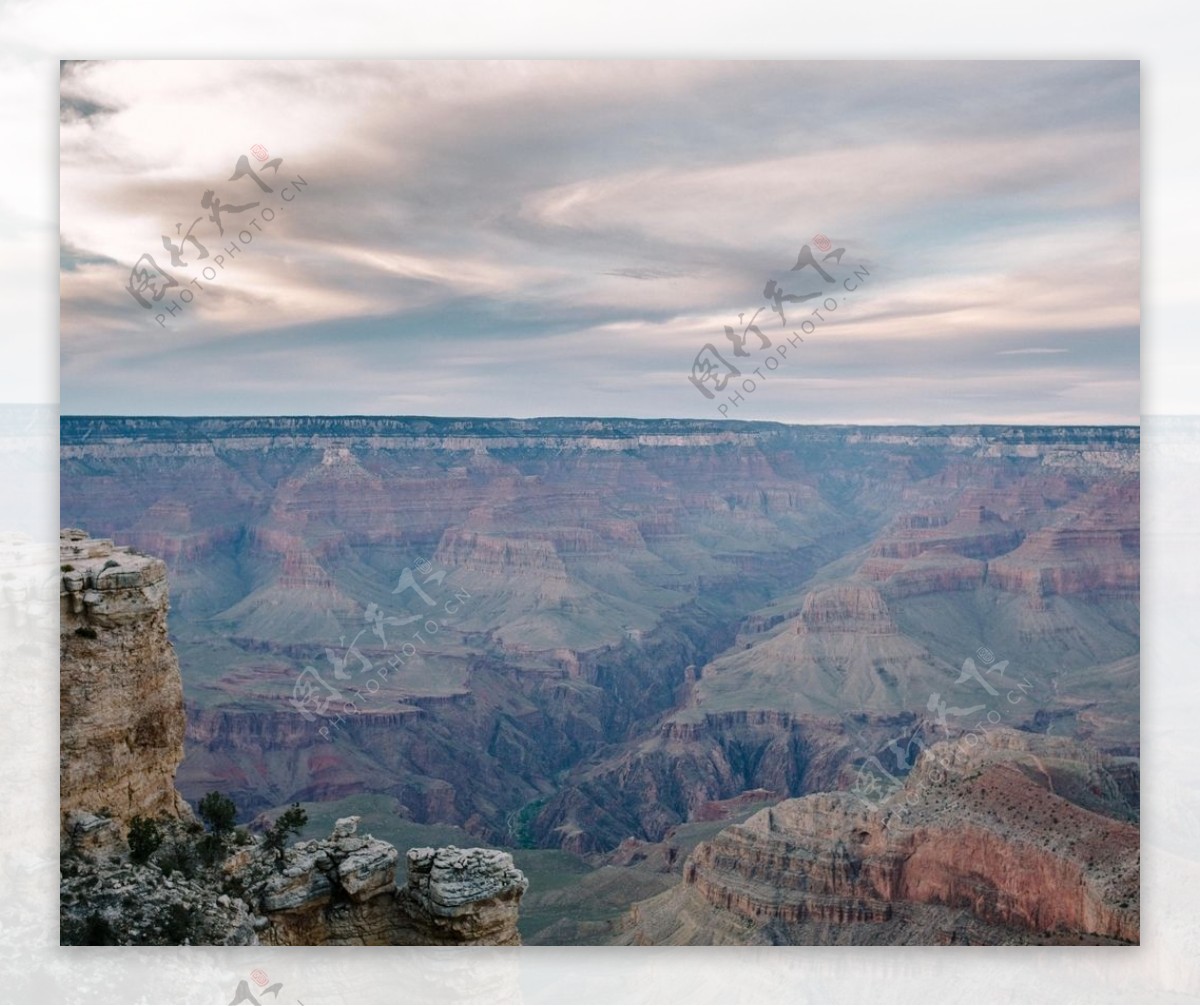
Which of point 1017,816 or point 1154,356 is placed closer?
point 1154,356

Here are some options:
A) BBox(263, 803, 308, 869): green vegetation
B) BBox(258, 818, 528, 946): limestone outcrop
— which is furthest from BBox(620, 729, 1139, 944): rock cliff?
BBox(263, 803, 308, 869): green vegetation

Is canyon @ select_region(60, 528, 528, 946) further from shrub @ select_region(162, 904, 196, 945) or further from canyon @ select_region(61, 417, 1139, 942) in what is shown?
canyon @ select_region(61, 417, 1139, 942)

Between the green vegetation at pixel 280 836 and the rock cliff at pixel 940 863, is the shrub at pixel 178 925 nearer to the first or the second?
the green vegetation at pixel 280 836

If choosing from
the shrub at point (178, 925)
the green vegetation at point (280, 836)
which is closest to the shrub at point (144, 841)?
the shrub at point (178, 925)

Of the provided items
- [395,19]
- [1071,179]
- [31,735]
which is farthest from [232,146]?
[1071,179]

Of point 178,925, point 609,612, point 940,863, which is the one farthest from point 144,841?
point 609,612

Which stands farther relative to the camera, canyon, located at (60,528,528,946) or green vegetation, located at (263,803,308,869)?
green vegetation, located at (263,803,308,869)

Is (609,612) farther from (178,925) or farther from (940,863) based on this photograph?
(178,925)

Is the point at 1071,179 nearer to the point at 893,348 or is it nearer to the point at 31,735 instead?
the point at 893,348

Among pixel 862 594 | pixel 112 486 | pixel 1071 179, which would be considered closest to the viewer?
pixel 1071 179
